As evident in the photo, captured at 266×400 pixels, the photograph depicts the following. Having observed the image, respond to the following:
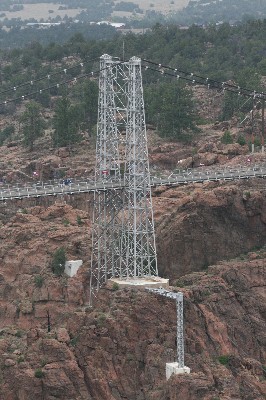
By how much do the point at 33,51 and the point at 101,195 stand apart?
7708 cm

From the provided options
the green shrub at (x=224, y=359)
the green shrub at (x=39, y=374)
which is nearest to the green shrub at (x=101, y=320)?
the green shrub at (x=39, y=374)

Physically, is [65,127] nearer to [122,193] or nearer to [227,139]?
[227,139]

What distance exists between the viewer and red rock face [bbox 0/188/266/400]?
3770 inches

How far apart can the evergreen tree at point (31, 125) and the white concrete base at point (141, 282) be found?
37308 mm

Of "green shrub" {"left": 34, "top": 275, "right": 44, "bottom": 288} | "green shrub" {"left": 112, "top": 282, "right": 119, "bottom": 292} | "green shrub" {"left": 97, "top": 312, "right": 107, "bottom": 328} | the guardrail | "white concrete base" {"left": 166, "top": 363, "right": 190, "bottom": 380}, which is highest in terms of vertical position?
the guardrail

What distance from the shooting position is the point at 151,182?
359 feet

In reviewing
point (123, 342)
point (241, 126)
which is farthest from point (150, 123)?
point (123, 342)

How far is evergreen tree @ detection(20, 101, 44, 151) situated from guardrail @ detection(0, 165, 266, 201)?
66.4 feet

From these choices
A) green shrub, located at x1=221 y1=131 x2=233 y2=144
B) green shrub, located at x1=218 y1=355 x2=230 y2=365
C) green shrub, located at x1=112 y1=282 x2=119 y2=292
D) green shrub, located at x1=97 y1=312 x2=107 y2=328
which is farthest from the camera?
green shrub, located at x1=221 y1=131 x2=233 y2=144

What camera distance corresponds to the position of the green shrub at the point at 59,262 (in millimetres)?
108250

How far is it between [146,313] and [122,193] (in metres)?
9.03

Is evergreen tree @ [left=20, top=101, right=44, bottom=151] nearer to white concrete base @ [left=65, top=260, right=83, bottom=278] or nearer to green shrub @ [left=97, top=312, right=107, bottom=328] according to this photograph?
white concrete base @ [left=65, top=260, right=83, bottom=278]

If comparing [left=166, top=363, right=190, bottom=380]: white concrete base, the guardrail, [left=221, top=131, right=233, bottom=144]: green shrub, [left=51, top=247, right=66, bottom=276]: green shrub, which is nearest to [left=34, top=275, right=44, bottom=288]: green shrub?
[left=51, top=247, right=66, bottom=276]: green shrub

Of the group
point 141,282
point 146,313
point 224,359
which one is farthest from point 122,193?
point 224,359
